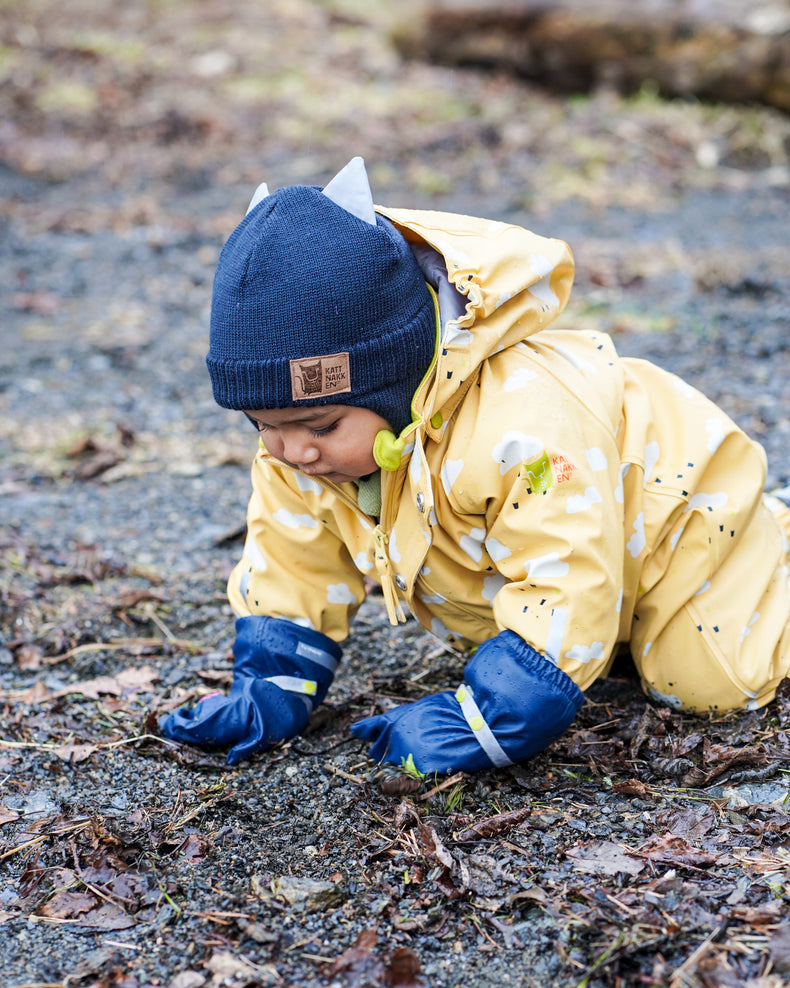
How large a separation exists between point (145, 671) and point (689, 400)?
75.0 inches

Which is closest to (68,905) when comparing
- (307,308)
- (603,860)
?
(603,860)

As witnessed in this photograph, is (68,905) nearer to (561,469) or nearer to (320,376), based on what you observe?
(320,376)

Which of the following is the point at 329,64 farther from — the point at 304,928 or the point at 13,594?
the point at 304,928

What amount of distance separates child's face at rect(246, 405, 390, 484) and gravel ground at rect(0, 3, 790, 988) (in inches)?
32.6

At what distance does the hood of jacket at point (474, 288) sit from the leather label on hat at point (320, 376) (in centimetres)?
20

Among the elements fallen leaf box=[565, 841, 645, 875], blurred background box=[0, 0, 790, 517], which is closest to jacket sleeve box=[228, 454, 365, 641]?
fallen leaf box=[565, 841, 645, 875]

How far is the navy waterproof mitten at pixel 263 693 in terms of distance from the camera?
298cm

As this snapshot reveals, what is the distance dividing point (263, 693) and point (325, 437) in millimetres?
827

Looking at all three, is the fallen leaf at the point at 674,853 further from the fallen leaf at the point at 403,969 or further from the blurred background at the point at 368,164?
the blurred background at the point at 368,164

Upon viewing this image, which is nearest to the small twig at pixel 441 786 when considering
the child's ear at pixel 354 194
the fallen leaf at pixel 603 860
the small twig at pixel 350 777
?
the small twig at pixel 350 777

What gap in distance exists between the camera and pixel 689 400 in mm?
2973

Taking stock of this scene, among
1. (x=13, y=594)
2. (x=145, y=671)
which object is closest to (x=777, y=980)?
(x=145, y=671)

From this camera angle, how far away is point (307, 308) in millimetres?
2406

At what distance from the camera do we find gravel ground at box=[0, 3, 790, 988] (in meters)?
2.17
